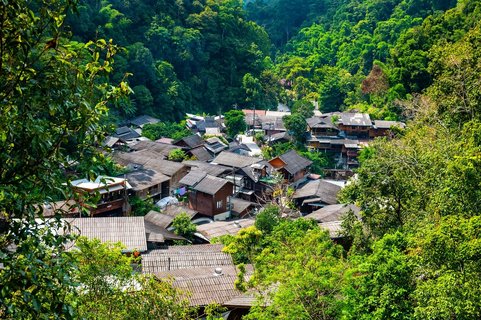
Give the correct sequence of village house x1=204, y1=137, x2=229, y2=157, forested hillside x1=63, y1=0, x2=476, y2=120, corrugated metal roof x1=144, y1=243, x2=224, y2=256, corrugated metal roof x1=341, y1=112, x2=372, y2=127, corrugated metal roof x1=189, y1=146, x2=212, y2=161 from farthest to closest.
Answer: corrugated metal roof x1=341, y1=112, x2=372, y2=127 < forested hillside x1=63, y1=0, x2=476, y2=120 < village house x1=204, y1=137, x2=229, y2=157 < corrugated metal roof x1=189, y1=146, x2=212, y2=161 < corrugated metal roof x1=144, y1=243, x2=224, y2=256

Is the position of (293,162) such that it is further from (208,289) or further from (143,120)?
(208,289)

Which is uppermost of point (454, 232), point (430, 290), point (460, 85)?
point (460, 85)

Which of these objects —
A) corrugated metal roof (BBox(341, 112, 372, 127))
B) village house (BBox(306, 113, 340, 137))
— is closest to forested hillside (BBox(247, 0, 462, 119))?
corrugated metal roof (BBox(341, 112, 372, 127))

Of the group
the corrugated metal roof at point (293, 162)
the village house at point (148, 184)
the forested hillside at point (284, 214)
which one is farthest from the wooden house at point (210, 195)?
the corrugated metal roof at point (293, 162)

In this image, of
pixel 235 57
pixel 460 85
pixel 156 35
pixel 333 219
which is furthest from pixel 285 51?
pixel 460 85

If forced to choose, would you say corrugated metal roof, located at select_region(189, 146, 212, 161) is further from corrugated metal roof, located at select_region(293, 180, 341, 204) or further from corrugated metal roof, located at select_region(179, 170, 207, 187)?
corrugated metal roof, located at select_region(293, 180, 341, 204)

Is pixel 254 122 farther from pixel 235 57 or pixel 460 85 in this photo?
pixel 460 85

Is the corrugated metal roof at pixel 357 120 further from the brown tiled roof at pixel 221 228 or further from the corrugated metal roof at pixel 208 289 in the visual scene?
the corrugated metal roof at pixel 208 289

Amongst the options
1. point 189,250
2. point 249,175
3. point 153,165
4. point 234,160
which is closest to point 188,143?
point 234,160
